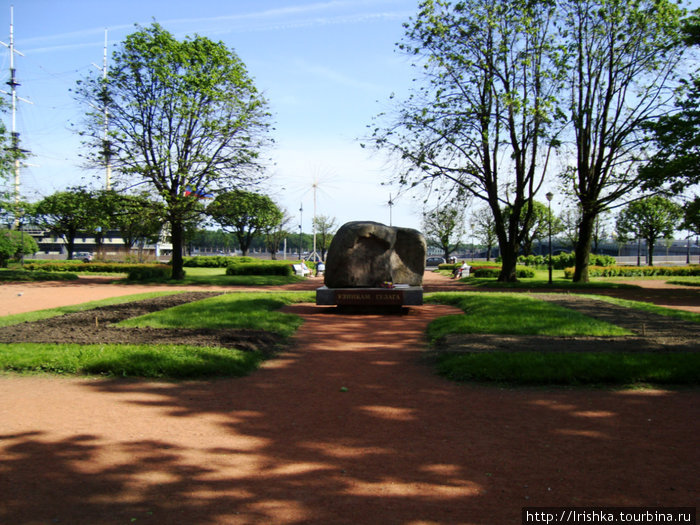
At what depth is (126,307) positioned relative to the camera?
13586 mm

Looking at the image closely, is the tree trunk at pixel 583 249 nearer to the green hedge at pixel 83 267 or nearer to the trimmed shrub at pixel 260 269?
the trimmed shrub at pixel 260 269

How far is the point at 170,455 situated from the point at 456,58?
22.3 metres

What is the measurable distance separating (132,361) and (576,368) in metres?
5.70

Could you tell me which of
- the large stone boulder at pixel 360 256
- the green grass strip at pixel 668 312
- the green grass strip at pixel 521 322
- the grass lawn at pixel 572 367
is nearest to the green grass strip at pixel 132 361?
the grass lawn at pixel 572 367

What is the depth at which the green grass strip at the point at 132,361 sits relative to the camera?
22.4ft

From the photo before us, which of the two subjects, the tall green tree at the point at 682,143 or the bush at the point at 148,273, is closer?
the tall green tree at the point at 682,143

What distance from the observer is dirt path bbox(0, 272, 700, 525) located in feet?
11.2

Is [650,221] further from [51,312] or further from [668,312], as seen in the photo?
[51,312]

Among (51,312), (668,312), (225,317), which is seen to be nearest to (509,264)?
(668,312)

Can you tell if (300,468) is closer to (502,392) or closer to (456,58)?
(502,392)

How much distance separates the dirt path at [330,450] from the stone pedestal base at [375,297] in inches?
250

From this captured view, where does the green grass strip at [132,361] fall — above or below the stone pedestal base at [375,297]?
below

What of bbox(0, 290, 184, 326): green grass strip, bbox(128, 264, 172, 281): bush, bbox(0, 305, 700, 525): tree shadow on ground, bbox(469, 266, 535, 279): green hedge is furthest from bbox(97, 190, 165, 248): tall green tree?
bbox(0, 305, 700, 525): tree shadow on ground

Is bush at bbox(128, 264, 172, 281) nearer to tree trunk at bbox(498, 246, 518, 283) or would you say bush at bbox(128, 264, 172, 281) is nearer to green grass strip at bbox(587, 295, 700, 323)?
tree trunk at bbox(498, 246, 518, 283)
